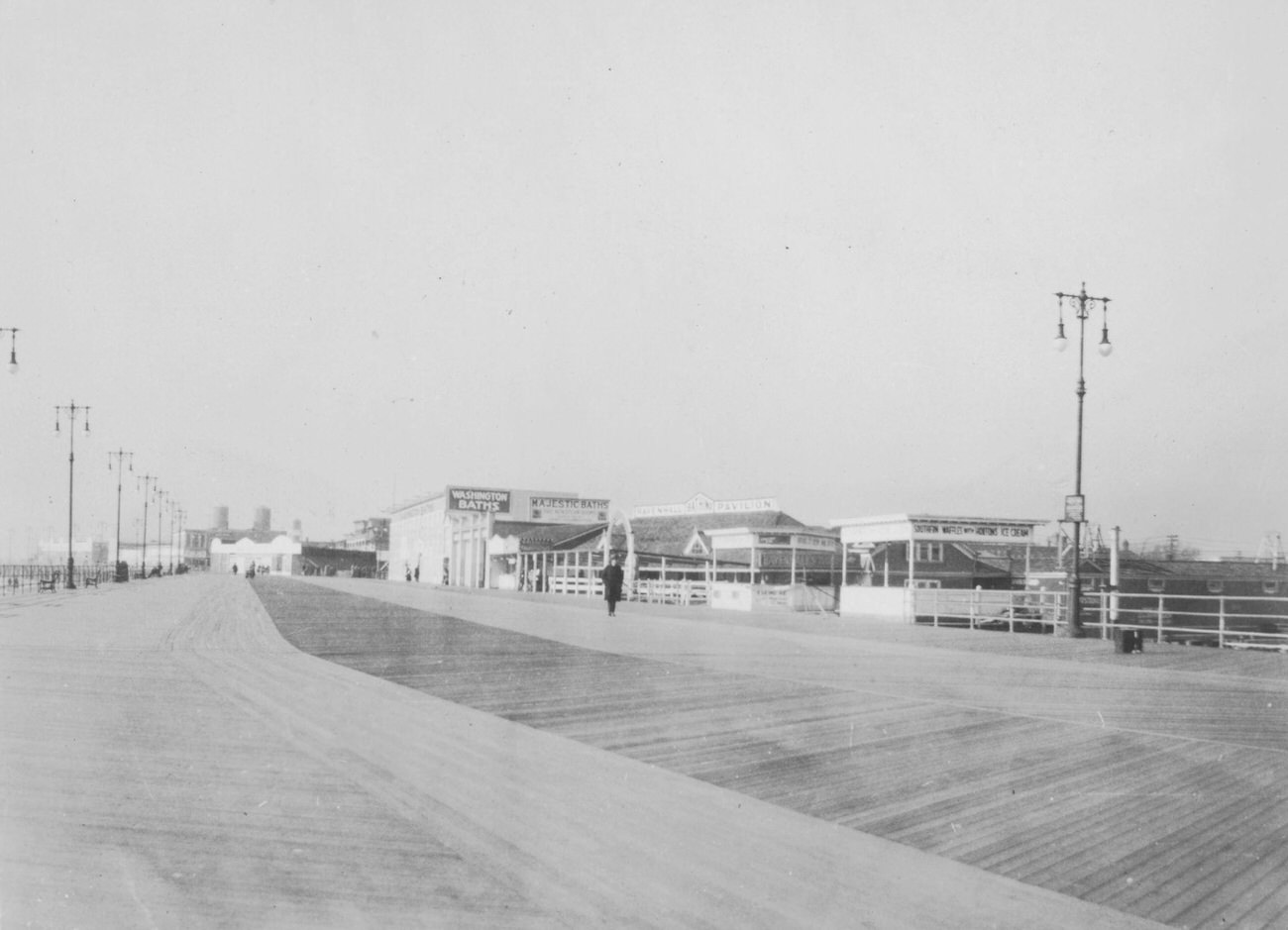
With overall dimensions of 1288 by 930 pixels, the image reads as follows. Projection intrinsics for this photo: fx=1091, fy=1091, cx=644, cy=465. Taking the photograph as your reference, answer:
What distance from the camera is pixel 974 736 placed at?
27.7ft

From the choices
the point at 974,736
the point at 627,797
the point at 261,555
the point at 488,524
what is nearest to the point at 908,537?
the point at 974,736

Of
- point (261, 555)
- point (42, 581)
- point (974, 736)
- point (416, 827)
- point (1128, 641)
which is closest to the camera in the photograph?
point (416, 827)

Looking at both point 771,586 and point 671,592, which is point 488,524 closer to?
point 671,592

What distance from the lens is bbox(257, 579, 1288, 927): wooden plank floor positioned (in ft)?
17.0

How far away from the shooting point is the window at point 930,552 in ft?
135

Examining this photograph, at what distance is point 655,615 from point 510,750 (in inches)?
801

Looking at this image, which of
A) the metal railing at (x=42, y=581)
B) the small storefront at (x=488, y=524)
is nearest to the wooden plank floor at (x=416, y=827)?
the metal railing at (x=42, y=581)

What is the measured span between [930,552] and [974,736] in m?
34.5

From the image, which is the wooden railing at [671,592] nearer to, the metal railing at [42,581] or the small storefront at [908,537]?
the small storefront at [908,537]

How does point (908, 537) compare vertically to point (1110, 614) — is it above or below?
above

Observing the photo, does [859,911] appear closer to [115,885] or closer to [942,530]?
[115,885]

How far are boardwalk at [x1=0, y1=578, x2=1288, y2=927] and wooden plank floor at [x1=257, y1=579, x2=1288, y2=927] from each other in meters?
0.03

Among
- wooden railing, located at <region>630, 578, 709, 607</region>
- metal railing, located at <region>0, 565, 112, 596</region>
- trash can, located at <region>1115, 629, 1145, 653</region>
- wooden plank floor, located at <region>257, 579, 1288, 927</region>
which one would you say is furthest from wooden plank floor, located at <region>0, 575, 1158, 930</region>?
metal railing, located at <region>0, 565, 112, 596</region>

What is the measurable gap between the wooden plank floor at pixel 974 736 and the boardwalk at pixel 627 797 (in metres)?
0.03
